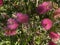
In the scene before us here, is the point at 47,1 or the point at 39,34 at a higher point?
the point at 47,1

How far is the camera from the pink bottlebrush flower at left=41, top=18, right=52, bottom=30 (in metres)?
1.16

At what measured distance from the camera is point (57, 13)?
120 centimetres

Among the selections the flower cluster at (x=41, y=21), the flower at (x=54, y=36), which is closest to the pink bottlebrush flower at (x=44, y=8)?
the flower cluster at (x=41, y=21)

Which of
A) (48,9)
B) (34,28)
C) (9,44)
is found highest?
(48,9)

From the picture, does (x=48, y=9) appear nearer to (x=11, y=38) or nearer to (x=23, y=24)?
(x=23, y=24)

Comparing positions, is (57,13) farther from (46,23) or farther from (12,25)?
(12,25)

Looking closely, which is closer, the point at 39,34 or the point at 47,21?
the point at 47,21

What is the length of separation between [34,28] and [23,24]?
77 mm

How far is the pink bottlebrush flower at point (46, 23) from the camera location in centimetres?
116

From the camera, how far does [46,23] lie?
1158mm

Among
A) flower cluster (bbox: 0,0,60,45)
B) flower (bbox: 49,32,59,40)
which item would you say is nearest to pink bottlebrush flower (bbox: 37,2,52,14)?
flower cluster (bbox: 0,0,60,45)

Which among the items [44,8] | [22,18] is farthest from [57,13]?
[22,18]

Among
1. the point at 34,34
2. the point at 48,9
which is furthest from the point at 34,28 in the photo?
the point at 48,9

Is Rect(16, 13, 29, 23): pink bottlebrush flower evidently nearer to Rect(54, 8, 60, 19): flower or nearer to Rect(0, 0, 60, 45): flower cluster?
Rect(0, 0, 60, 45): flower cluster
